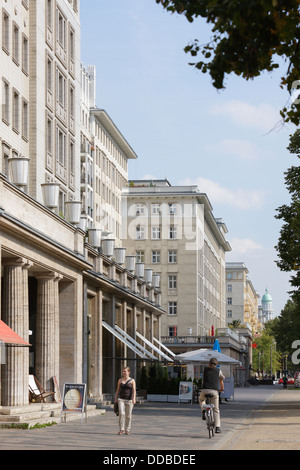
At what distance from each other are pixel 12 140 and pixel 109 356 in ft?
45.6

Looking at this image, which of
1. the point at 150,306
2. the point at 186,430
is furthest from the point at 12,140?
the point at 150,306

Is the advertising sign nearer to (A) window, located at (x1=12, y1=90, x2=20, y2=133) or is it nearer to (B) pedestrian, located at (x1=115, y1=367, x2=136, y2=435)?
(B) pedestrian, located at (x1=115, y1=367, x2=136, y2=435)

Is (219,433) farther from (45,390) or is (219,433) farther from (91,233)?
(91,233)

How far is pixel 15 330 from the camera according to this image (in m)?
26.3

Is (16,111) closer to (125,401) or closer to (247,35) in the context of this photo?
(125,401)

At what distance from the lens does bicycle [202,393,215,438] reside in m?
20.5

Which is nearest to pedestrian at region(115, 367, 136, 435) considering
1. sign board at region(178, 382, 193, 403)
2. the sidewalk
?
the sidewalk

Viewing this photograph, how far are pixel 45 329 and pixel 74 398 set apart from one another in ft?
22.4

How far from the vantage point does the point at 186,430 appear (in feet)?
77.7

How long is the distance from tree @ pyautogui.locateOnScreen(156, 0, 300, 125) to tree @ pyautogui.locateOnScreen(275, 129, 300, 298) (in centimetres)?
2594

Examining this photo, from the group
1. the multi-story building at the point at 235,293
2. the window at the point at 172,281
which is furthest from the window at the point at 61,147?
the multi-story building at the point at 235,293

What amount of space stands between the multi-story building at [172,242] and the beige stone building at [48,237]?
52575 mm

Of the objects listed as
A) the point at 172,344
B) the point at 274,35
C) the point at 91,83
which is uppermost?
the point at 91,83

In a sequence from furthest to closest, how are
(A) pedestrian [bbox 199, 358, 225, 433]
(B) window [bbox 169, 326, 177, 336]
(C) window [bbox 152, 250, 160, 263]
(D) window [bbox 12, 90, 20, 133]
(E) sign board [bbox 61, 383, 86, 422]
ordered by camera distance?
(C) window [bbox 152, 250, 160, 263] → (B) window [bbox 169, 326, 177, 336] → (D) window [bbox 12, 90, 20, 133] → (E) sign board [bbox 61, 383, 86, 422] → (A) pedestrian [bbox 199, 358, 225, 433]
